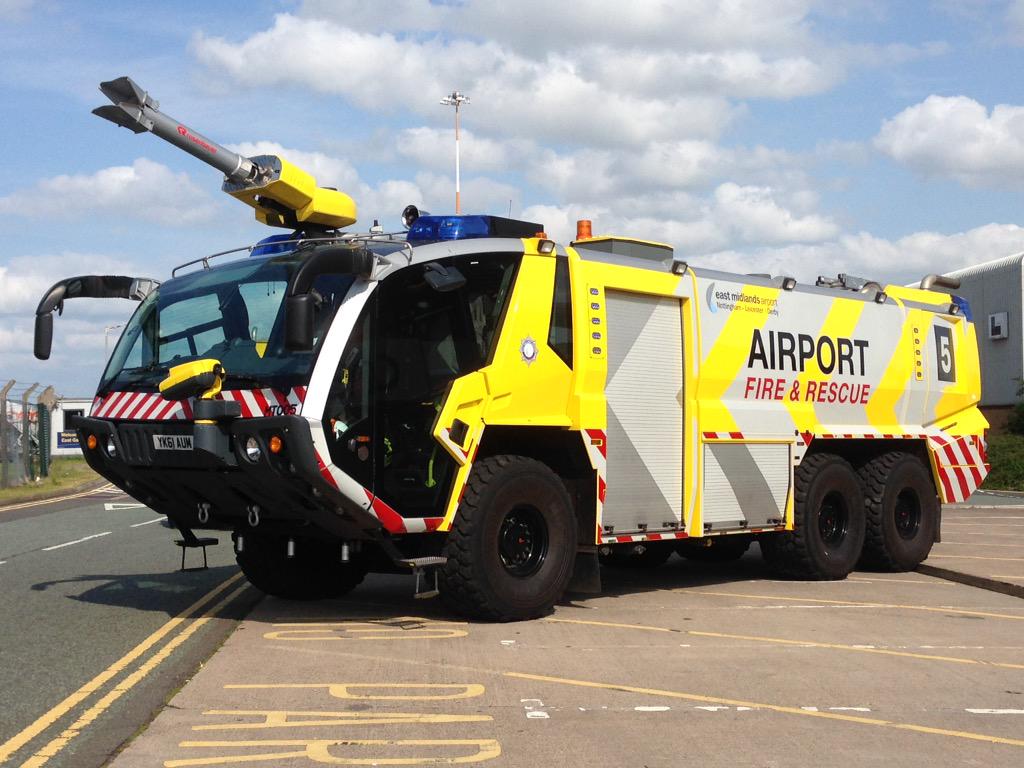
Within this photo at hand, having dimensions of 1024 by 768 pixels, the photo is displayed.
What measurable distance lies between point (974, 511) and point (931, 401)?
10309mm

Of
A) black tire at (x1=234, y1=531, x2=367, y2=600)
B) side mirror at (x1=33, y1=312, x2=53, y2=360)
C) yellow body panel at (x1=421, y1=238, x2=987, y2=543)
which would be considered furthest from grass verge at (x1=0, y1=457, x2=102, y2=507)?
yellow body panel at (x1=421, y1=238, x2=987, y2=543)

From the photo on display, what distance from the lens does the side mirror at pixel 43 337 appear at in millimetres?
9906

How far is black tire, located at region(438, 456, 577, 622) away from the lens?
920cm

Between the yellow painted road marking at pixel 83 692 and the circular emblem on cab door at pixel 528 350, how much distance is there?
324 centimetres

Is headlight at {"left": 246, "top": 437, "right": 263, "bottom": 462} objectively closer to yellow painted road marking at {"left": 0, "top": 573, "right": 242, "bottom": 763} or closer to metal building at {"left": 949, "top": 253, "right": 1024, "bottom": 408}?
yellow painted road marking at {"left": 0, "top": 573, "right": 242, "bottom": 763}

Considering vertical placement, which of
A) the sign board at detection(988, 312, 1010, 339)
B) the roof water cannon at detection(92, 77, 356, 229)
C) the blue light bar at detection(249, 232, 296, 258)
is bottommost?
the blue light bar at detection(249, 232, 296, 258)

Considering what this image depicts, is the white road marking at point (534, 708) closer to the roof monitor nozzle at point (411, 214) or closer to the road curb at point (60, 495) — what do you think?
the roof monitor nozzle at point (411, 214)

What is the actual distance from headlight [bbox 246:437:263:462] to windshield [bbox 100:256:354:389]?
0.39 meters

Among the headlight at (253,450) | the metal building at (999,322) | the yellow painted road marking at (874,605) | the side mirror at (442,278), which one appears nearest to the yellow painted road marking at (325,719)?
the headlight at (253,450)

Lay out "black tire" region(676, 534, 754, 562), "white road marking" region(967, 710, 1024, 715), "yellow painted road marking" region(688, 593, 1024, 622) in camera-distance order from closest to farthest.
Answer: "white road marking" region(967, 710, 1024, 715) → "yellow painted road marking" region(688, 593, 1024, 622) → "black tire" region(676, 534, 754, 562)

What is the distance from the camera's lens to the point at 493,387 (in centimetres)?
942

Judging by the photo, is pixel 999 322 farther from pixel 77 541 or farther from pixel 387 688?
pixel 387 688

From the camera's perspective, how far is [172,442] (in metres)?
9.02

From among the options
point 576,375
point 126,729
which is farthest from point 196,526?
point 126,729
